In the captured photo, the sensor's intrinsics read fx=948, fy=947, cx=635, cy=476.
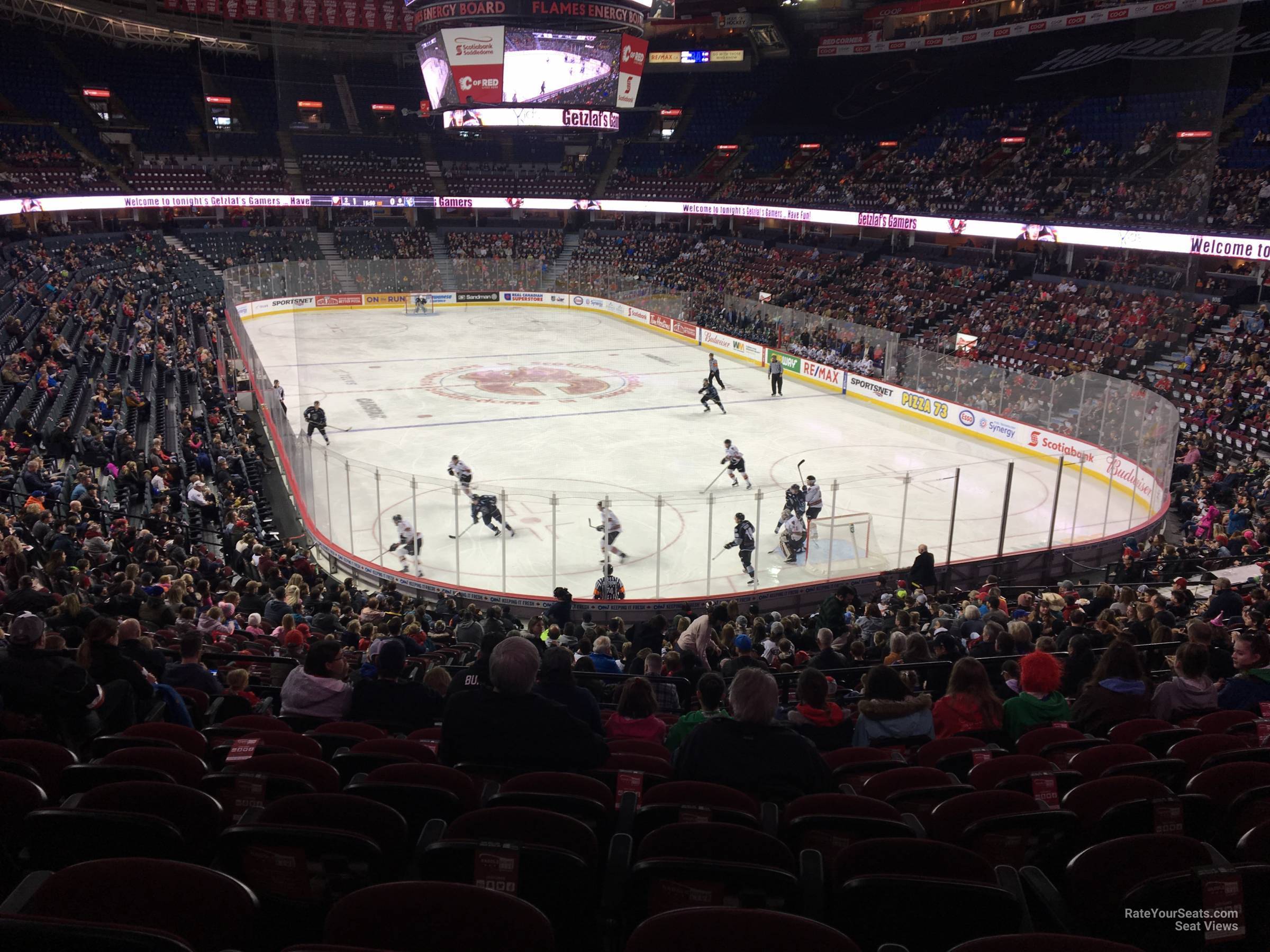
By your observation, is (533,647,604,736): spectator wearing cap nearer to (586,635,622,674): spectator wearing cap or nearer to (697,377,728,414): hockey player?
(586,635,622,674): spectator wearing cap

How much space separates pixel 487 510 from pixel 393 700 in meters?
11.0

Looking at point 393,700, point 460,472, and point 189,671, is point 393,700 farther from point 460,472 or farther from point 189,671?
point 460,472

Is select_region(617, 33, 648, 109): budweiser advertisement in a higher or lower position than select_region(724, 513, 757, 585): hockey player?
higher

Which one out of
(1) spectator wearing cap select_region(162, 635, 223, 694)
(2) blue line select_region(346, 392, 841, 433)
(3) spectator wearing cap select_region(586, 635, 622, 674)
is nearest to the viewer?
(1) spectator wearing cap select_region(162, 635, 223, 694)

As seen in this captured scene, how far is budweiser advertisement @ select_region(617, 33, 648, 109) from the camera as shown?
34.1 m

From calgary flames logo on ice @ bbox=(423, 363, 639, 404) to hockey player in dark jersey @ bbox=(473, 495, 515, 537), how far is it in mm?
13920

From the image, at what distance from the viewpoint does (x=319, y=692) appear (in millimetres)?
5980

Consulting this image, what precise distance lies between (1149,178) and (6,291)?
120 feet

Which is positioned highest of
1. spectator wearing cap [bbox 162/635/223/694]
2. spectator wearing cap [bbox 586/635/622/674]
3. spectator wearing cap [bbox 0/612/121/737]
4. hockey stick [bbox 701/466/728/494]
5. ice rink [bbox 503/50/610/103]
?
ice rink [bbox 503/50/610/103]

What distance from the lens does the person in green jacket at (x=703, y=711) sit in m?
5.70

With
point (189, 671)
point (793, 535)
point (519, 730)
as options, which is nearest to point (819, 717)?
point (519, 730)

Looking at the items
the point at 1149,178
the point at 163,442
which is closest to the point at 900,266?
the point at 1149,178

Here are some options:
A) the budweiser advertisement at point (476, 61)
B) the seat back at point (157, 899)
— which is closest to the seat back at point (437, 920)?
the seat back at point (157, 899)

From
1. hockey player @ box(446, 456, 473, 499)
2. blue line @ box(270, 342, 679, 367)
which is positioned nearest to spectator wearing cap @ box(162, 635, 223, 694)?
hockey player @ box(446, 456, 473, 499)
